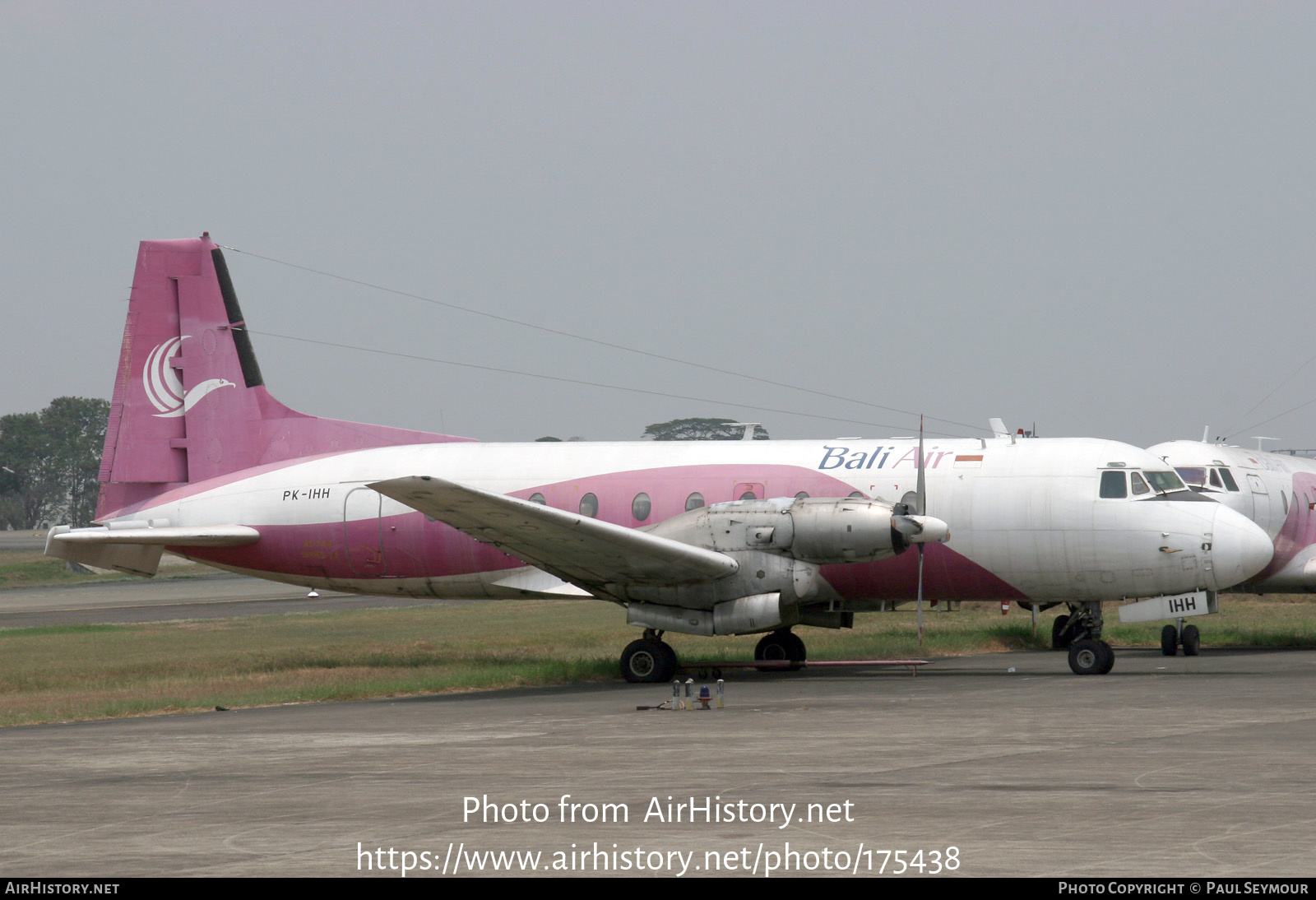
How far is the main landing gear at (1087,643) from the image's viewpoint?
19.3m

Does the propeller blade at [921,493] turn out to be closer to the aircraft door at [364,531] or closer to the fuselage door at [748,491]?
the fuselage door at [748,491]

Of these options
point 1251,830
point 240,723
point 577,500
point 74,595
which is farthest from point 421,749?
point 74,595

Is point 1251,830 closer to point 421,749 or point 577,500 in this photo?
point 421,749

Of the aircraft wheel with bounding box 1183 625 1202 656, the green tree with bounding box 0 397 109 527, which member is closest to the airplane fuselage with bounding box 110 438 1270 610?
the aircraft wheel with bounding box 1183 625 1202 656

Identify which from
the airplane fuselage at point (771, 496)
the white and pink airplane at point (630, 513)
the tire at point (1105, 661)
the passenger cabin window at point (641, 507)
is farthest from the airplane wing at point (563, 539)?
the tire at point (1105, 661)

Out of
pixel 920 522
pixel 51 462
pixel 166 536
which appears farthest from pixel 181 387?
pixel 51 462

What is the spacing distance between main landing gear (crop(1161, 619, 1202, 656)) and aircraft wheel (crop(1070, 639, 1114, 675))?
4592 mm

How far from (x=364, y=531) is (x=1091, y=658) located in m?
10.7

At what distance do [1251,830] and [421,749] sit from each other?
7.30 meters

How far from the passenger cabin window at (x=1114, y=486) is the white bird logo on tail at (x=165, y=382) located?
46.4 ft

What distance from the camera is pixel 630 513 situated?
70.3 feet
